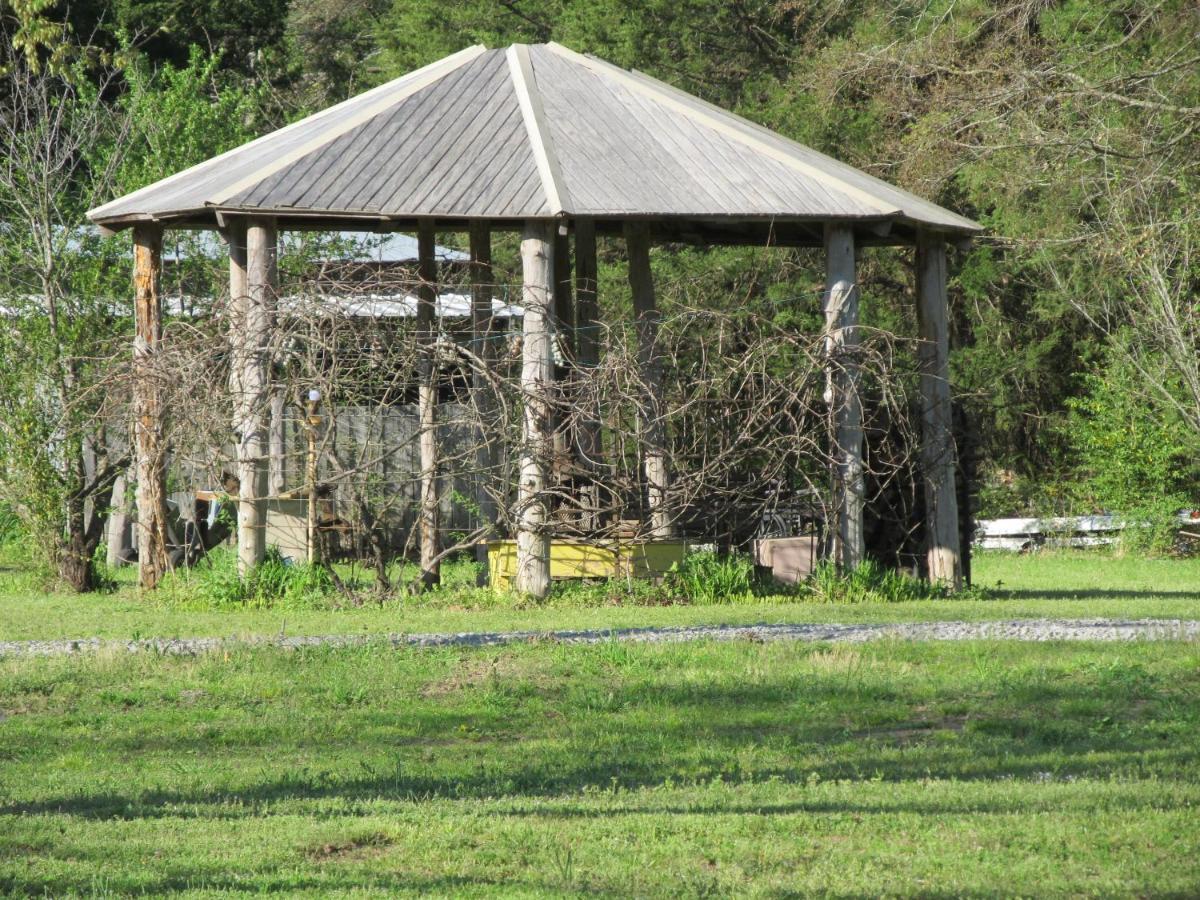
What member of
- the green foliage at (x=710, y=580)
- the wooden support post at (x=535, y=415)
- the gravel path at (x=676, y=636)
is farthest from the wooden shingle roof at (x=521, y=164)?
the gravel path at (x=676, y=636)

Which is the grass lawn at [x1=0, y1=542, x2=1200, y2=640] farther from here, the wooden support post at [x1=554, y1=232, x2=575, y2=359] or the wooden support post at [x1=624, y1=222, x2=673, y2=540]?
the wooden support post at [x1=554, y1=232, x2=575, y2=359]

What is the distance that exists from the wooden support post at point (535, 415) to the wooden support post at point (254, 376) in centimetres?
228

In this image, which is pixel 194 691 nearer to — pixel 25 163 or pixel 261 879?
pixel 261 879

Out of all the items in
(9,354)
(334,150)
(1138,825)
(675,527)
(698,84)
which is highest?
(698,84)

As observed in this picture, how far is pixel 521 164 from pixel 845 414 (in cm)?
383

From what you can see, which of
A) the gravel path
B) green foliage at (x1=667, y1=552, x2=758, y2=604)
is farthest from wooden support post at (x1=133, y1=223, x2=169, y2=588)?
green foliage at (x1=667, y1=552, x2=758, y2=604)

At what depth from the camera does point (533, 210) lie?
581 inches

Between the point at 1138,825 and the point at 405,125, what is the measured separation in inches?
468

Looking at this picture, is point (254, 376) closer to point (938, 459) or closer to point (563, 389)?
point (563, 389)

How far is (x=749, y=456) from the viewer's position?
605 inches

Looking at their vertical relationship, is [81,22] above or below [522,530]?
above

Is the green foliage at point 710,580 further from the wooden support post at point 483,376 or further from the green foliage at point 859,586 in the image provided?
the wooden support post at point 483,376

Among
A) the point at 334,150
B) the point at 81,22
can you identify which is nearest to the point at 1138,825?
the point at 334,150

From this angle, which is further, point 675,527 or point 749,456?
point 675,527
